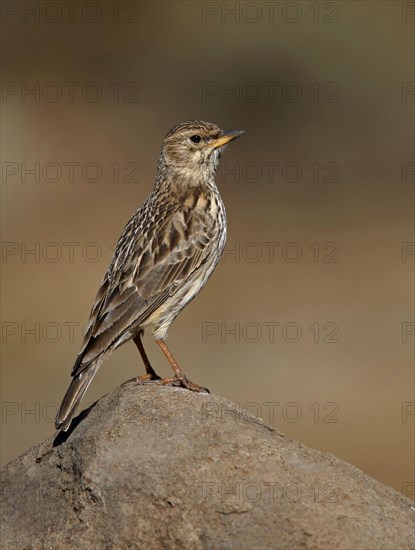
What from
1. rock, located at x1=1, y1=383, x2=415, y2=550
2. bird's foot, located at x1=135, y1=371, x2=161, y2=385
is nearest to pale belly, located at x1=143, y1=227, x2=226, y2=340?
bird's foot, located at x1=135, y1=371, x2=161, y2=385

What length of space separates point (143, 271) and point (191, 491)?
2.72 metres

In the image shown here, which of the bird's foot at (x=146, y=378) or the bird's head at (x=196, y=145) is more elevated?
the bird's head at (x=196, y=145)

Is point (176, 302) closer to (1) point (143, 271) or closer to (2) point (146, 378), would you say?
(1) point (143, 271)

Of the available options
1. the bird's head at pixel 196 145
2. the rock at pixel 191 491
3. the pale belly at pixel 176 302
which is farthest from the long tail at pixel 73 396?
the bird's head at pixel 196 145

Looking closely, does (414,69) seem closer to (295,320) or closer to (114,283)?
(295,320)

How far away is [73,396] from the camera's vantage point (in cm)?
889

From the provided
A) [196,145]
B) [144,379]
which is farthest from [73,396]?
[196,145]

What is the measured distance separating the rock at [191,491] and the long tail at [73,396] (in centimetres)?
16

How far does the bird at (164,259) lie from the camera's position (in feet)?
30.7

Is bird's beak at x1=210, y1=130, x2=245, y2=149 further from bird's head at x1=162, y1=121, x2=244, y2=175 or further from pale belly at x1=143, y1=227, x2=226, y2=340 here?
pale belly at x1=143, y1=227, x2=226, y2=340

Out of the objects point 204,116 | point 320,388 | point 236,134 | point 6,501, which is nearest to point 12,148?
point 204,116

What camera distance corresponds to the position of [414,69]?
1112 inches

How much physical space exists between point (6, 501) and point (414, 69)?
70.3 ft

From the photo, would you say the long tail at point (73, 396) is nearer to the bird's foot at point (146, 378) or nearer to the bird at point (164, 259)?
the bird at point (164, 259)
